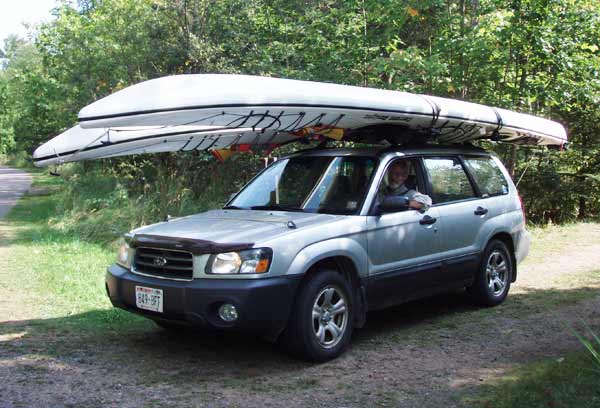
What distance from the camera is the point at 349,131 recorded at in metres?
7.25

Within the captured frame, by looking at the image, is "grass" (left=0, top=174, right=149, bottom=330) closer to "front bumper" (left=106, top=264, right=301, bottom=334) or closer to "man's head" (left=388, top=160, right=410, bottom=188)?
"front bumper" (left=106, top=264, right=301, bottom=334)

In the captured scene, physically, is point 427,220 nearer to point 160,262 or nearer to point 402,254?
point 402,254

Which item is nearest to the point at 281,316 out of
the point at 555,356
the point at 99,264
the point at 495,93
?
the point at 555,356

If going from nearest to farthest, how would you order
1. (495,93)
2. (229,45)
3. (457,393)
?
(457,393)
(495,93)
(229,45)

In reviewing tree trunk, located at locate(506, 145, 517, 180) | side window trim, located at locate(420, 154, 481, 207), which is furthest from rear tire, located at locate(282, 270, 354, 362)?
tree trunk, located at locate(506, 145, 517, 180)

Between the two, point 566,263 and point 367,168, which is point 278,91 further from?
point 566,263

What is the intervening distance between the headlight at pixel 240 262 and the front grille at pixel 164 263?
0.21 metres

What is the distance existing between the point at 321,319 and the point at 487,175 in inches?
131

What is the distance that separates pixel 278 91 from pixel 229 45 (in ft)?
31.3

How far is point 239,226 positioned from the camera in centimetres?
566

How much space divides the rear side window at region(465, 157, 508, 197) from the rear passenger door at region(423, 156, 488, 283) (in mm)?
176

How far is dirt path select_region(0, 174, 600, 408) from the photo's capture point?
4.71 meters

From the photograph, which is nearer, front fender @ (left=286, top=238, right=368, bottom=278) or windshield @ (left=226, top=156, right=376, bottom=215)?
front fender @ (left=286, top=238, right=368, bottom=278)

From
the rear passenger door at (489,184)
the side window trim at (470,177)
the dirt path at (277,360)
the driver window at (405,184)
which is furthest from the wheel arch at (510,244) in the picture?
the driver window at (405,184)
